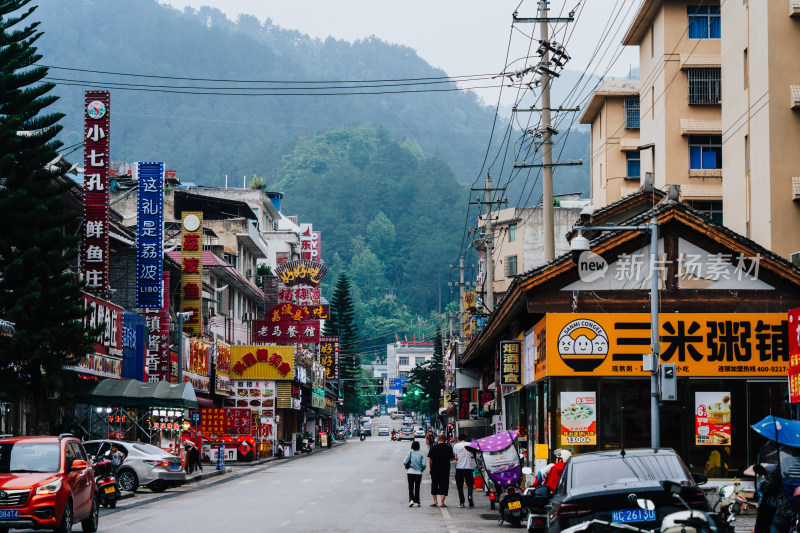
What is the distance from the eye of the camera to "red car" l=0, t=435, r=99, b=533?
57.2 feet

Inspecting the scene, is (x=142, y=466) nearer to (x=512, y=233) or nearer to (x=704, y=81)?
(x=704, y=81)

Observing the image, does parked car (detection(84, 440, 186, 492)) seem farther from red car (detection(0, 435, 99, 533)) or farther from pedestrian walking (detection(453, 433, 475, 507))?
red car (detection(0, 435, 99, 533))

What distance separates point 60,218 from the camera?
1111 inches

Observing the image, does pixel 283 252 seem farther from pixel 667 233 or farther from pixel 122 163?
pixel 667 233

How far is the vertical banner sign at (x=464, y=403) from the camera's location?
58.9m

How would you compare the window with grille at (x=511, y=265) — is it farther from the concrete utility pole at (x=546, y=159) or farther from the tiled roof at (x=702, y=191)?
the concrete utility pole at (x=546, y=159)

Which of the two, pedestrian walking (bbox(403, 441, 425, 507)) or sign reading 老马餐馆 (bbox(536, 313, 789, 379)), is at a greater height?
sign reading 老马餐馆 (bbox(536, 313, 789, 379))

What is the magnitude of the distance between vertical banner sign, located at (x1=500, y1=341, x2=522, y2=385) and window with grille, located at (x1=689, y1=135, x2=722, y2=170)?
21806mm

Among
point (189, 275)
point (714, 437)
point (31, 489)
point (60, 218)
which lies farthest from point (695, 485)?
point (189, 275)

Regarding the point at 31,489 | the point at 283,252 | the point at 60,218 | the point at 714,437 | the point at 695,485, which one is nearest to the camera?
the point at 695,485

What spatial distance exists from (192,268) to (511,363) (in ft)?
75.2

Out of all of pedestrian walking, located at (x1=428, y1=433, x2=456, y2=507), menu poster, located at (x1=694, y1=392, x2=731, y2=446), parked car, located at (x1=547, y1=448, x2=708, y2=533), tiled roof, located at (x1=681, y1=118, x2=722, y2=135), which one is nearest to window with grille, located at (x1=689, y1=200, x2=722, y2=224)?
tiled roof, located at (x1=681, y1=118, x2=722, y2=135)

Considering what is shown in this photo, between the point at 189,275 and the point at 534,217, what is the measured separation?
42.7m

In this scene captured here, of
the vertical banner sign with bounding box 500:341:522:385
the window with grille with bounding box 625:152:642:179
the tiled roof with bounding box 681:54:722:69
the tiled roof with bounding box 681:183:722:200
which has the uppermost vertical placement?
the tiled roof with bounding box 681:54:722:69
